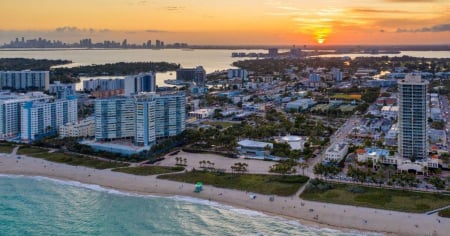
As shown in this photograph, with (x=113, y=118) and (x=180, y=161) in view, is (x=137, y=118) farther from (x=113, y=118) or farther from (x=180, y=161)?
(x=180, y=161)

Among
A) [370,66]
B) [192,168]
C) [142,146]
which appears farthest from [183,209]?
[370,66]

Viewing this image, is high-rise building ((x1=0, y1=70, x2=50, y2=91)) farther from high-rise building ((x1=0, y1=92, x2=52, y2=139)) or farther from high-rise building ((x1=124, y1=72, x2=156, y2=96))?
high-rise building ((x1=0, y1=92, x2=52, y2=139))

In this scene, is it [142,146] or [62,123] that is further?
[62,123]

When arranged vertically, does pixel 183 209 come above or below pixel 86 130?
below

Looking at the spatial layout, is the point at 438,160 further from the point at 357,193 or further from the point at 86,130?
the point at 86,130

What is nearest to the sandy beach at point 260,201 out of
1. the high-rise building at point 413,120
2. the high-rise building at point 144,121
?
the high-rise building at point 144,121

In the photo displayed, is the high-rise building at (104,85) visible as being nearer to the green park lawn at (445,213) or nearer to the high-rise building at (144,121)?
the high-rise building at (144,121)

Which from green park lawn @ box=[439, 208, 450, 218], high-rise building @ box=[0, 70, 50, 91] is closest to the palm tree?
green park lawn @ box=[439, 208, 450, 218]

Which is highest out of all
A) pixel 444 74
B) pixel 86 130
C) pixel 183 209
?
pixel 444 74
